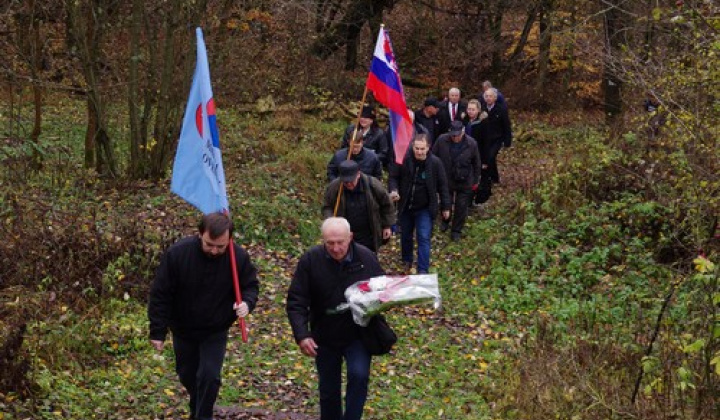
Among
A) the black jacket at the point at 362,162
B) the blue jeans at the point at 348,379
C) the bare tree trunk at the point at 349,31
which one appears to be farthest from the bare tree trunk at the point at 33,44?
the bare tree trunk at the point at 349,31

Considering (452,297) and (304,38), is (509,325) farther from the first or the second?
(304,38)

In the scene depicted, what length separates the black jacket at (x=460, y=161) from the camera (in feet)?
45.3

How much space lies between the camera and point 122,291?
1041cm

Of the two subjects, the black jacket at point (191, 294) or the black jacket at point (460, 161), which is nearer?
the black jacket at point (191, 294)


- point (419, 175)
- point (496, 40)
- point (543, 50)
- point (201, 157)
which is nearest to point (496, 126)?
point (419, 175)

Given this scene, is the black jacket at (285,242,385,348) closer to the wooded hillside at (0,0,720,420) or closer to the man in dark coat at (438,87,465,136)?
the wooded hillside at (0,0,720,420)

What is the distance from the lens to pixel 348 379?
264 inches

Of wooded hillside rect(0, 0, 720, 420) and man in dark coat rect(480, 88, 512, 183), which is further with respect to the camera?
man in dark coat rect(480, 88, 512, 183)

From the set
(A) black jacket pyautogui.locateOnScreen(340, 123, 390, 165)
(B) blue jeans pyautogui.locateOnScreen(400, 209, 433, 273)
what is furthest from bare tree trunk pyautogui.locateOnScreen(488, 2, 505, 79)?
(B) blue jeans pyautogui.locateOnScreen(400, 209, 433, 273)

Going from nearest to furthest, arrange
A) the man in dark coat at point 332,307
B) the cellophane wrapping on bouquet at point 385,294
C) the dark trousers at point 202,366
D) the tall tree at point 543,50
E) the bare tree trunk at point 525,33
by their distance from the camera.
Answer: the cellophane wrapping on bouquet at point 385,294
the man in dark coat at point 332,307
the dark trousers at point 202,366
the tall tree at point 543,50
the bare tree trunk at point 525,33

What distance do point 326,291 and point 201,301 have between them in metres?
0.95

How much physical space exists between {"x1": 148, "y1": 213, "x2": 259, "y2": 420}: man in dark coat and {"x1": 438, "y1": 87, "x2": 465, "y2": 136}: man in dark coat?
995cm

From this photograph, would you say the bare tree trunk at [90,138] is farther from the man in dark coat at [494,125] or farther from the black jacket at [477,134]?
the man in dark coat at [494,125]

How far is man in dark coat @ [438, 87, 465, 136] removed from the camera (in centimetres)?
1633
